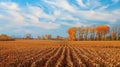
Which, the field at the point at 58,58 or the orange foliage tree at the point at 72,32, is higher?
the orange foliage tree at the point at 72,32

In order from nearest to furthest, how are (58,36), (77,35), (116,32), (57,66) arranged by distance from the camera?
(57,66) → (116,32) → (77,35) → (58,36)

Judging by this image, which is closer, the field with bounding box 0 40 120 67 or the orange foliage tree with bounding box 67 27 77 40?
the field with bounding box 0 40 120 67

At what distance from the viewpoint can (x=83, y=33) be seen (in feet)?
431

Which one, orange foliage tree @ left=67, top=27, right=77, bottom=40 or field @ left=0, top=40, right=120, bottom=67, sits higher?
orange foliage tree @ left=67, top=27, right=77, bottom=40

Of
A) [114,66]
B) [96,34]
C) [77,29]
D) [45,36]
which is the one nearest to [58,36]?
[45,36]

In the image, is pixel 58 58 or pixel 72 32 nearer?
pixel 58 58

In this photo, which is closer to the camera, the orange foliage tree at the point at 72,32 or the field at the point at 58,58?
the field at the point at 58,58

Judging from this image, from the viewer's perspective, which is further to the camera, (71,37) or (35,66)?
(71,37)

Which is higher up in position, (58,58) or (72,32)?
(72,32)

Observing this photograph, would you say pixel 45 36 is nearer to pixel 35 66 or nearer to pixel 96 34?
pixel 96 34

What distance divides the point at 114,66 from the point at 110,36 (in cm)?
10705

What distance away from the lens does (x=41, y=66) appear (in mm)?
14883

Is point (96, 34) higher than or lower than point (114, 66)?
higher

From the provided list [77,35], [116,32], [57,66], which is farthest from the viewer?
[77,35]
